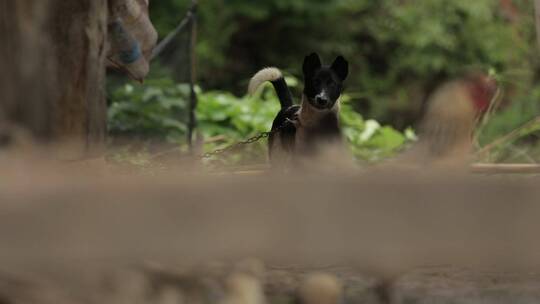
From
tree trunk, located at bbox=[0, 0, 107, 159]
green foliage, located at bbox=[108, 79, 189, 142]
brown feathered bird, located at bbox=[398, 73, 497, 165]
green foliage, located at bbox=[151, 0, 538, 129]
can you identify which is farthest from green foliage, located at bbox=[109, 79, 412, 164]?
green foliage, located at bbox=[151, 0, 538, 129]

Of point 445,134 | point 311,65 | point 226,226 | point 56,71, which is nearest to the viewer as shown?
point 226,226

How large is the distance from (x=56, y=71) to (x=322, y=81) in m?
2.86

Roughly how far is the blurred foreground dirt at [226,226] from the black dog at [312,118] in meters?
2.85

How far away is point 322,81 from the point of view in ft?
15.7

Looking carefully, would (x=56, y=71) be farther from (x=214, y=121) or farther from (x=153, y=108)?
(x=214, y=121)

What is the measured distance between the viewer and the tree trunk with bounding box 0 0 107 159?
5.66 feet

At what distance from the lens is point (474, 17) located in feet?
42.9

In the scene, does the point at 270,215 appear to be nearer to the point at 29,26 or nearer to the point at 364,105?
the point at 29,26

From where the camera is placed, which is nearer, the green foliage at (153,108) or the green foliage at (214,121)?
the green foliage at (214,121)

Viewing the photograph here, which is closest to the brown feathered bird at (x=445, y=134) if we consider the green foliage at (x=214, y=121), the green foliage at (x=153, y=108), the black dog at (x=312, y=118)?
the black dog at (x=312, y=118)

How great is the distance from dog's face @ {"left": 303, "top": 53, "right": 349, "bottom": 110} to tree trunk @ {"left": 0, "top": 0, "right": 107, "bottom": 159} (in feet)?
8.27

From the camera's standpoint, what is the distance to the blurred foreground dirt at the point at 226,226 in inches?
59.6

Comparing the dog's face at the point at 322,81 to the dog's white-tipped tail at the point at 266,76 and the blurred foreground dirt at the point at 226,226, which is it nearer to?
the dog's white-tipped tail at the point at 266,76

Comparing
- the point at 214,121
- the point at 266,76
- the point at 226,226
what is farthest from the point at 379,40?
the point at 226,226
